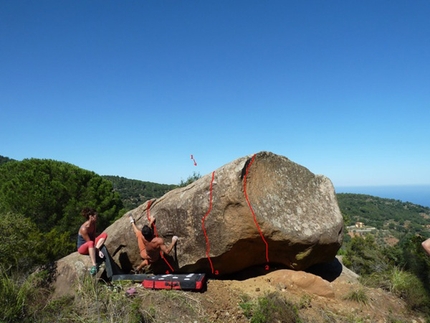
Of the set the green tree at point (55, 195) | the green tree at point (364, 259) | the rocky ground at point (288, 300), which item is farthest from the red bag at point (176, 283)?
the green tree at point (55, 195)

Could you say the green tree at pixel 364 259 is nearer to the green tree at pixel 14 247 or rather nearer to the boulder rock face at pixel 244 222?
the boulder rock face at pixel 244 222

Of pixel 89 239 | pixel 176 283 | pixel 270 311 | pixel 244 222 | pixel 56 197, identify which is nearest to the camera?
pixel 270 311

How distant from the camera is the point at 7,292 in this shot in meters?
5.28

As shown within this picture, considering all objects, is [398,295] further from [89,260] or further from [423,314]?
[89,260]

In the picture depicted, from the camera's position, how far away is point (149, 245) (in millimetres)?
7324

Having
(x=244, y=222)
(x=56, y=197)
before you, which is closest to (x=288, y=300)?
(x=244, y=222)

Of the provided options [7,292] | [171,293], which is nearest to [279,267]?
[171,293]

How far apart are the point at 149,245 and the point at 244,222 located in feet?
8.12

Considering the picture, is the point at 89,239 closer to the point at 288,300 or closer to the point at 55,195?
the point at 288,300

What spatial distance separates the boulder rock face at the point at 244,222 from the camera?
6.70 metres

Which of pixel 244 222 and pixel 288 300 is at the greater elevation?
pixel 244 222

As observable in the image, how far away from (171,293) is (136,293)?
2.45 ft

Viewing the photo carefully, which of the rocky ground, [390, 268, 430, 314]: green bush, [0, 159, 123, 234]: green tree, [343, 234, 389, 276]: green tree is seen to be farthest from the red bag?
[0, 159, 123, 234]: green tree

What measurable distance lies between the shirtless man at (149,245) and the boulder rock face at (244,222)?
19 cm
